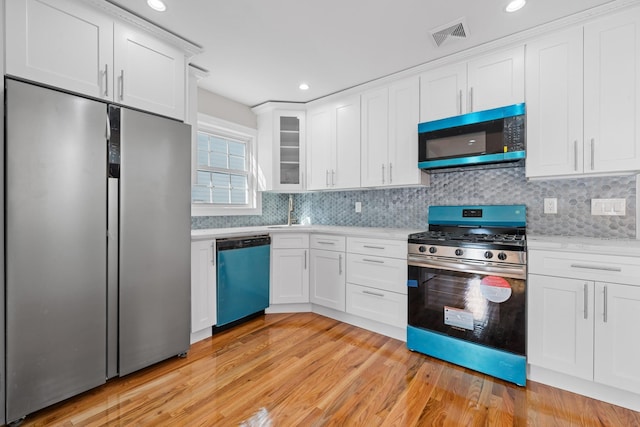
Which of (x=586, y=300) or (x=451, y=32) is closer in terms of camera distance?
(x=586, y=300)

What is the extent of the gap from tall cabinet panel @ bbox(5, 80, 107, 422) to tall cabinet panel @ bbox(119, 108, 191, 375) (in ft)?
0.43

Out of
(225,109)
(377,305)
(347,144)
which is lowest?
(377,305)

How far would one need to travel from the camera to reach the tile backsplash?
6.87 ft

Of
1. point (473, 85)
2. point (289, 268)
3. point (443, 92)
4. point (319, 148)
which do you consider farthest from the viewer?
point (319, 148)

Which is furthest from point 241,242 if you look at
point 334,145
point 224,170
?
point 334,145

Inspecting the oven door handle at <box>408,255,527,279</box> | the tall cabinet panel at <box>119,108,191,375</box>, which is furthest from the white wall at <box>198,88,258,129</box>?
the oven door handle at <box>408,255,527,279</box>

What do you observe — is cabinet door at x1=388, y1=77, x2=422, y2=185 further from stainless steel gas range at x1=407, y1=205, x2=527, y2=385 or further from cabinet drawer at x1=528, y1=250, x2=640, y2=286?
cabinet drawer at x1=528, y1=250, x2=640, y2=286

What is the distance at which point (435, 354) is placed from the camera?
2234 millimetres

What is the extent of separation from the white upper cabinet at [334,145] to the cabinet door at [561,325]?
71.8 inches

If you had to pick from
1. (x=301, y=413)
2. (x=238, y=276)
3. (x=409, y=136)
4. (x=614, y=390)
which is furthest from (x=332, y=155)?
(x=614, y=390)

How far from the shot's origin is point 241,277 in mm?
2828

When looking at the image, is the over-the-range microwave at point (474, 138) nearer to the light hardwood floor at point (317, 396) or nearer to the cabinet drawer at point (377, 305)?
the cabinet drawer at point (377, 305)

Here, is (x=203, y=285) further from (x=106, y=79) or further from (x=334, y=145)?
(x=334, y=145)

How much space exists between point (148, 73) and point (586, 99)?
3.04 meters
